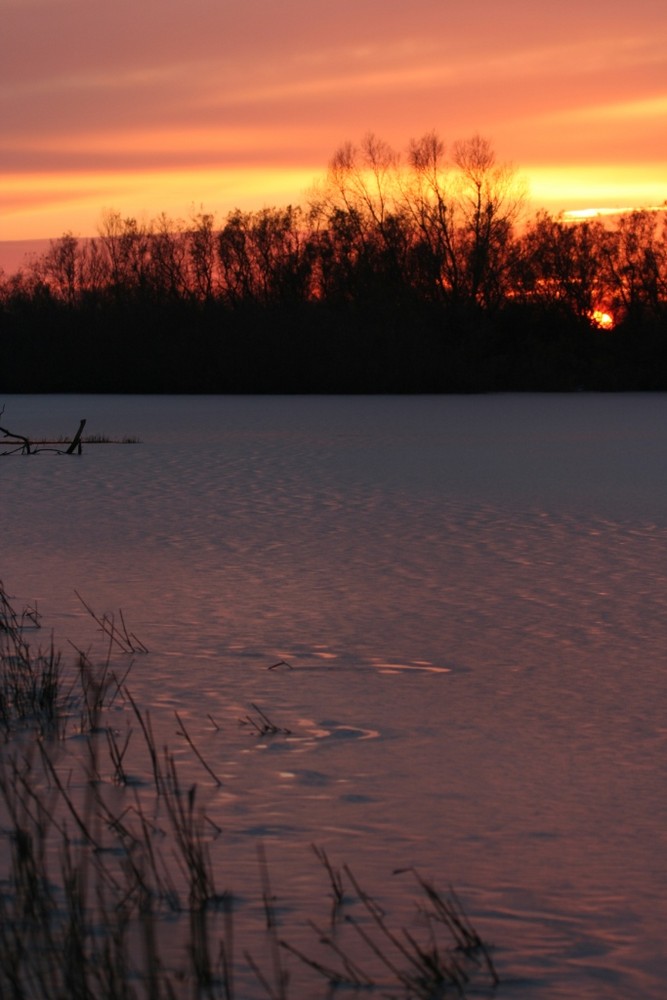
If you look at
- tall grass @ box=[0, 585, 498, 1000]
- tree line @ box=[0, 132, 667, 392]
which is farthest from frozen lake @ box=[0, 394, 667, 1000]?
tree line @ box=[0, 132, 667, 392]

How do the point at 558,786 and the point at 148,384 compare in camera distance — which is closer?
the point at 558,786

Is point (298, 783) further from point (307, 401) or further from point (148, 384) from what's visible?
point (148, 384)

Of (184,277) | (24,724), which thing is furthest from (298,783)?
(184,277)

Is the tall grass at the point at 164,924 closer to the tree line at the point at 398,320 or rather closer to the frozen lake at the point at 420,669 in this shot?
the frozen lake at the point at 420,669

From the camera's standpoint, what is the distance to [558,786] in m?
5.00

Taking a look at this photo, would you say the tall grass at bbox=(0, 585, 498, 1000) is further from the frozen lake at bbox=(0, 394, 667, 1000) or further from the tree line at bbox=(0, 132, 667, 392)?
the tree line at bbox=(0, 132, 667, 392)

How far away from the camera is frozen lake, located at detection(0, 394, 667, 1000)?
4.07 meters

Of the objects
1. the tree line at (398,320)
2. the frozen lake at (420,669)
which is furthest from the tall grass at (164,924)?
the tree line at (398,320)

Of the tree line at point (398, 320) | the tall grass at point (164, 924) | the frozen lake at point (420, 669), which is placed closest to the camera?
the tall grass at point (164, 924)

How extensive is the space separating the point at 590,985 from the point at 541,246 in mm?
61731

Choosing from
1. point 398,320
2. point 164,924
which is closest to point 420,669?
point 164,924

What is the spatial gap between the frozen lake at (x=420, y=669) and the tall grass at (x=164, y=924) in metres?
0.10

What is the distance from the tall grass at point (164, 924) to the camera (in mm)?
3125

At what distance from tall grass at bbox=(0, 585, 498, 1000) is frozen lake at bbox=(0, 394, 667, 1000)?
0.10 meters
